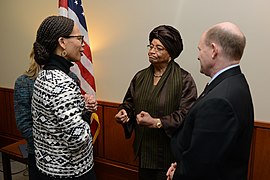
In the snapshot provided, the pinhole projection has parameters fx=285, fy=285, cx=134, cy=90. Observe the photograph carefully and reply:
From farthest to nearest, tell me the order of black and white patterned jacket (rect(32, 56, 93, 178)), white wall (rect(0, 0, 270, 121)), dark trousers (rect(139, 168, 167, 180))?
white wall (rect(0, 0, 270, 121))
dark trousers (rect(139, 168, 167, 180))
black and white patterned jacket (rect(32, 56, 93, 178))

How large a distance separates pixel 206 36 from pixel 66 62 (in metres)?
0.71

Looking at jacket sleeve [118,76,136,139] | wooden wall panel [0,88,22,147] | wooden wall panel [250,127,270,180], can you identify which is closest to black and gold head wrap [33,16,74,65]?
jacket sleeve [118,76,136,139]

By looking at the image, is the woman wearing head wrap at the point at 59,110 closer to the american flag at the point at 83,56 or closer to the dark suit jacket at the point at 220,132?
the dark suit jacket at the point at 220,132

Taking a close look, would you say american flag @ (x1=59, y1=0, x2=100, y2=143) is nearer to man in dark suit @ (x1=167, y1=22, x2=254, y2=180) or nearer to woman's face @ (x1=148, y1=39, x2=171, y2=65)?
woman's face @ (x1=148, y1=39, x2=171, y2=65)

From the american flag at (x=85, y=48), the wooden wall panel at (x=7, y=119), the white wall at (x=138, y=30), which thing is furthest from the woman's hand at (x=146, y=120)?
the wooden wall panel at (x=7, y=119)

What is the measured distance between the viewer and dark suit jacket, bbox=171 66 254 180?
1199 millimetres

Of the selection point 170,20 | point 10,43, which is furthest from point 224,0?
point 10,43

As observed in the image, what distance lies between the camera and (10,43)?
12.0 feet

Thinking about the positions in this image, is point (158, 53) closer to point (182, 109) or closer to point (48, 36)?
point (182, 109)

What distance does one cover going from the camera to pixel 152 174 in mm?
2021

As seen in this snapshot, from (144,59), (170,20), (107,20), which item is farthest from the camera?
(107,20)

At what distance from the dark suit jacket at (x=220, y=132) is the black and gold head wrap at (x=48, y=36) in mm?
769

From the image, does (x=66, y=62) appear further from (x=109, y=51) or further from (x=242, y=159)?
(x=109, y=51)

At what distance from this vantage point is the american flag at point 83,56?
242 centimetres
